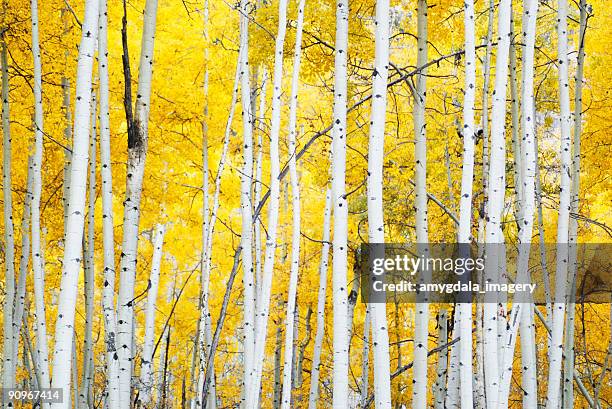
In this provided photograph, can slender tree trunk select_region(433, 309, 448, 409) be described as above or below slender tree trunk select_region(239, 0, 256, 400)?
below

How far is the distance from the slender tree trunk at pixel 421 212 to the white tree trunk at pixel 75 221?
3.23 metres

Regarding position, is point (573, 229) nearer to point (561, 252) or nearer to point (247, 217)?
point (561, 252)

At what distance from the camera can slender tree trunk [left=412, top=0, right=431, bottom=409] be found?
6164 mm

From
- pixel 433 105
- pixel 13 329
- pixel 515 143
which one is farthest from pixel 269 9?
pixel 433 105

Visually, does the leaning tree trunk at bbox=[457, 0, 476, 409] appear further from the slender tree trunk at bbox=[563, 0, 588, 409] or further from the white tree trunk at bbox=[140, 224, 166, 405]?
the white tree trunk at bbox=[140, 224, 166, 405]

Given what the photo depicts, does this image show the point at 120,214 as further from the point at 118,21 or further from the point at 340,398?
the point at 340,398

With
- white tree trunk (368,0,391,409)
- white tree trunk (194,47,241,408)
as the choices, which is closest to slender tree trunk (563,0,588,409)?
white tree trunk (368,0,391,409)

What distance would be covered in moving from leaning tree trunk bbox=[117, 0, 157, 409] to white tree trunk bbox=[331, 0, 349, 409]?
152cm

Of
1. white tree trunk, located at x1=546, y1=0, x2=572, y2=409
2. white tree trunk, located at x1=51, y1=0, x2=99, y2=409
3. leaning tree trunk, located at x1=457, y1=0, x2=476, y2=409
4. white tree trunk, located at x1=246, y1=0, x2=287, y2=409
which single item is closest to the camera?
white tree trunk, located at x1=51, y1=0, x2=99, y2=409

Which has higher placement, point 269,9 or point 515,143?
point 269,9

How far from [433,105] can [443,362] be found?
5052mm

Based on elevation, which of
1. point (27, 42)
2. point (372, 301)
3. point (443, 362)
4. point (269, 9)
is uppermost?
point (269, 9)

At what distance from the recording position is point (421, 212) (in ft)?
20.9

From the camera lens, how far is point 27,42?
7234 mm
